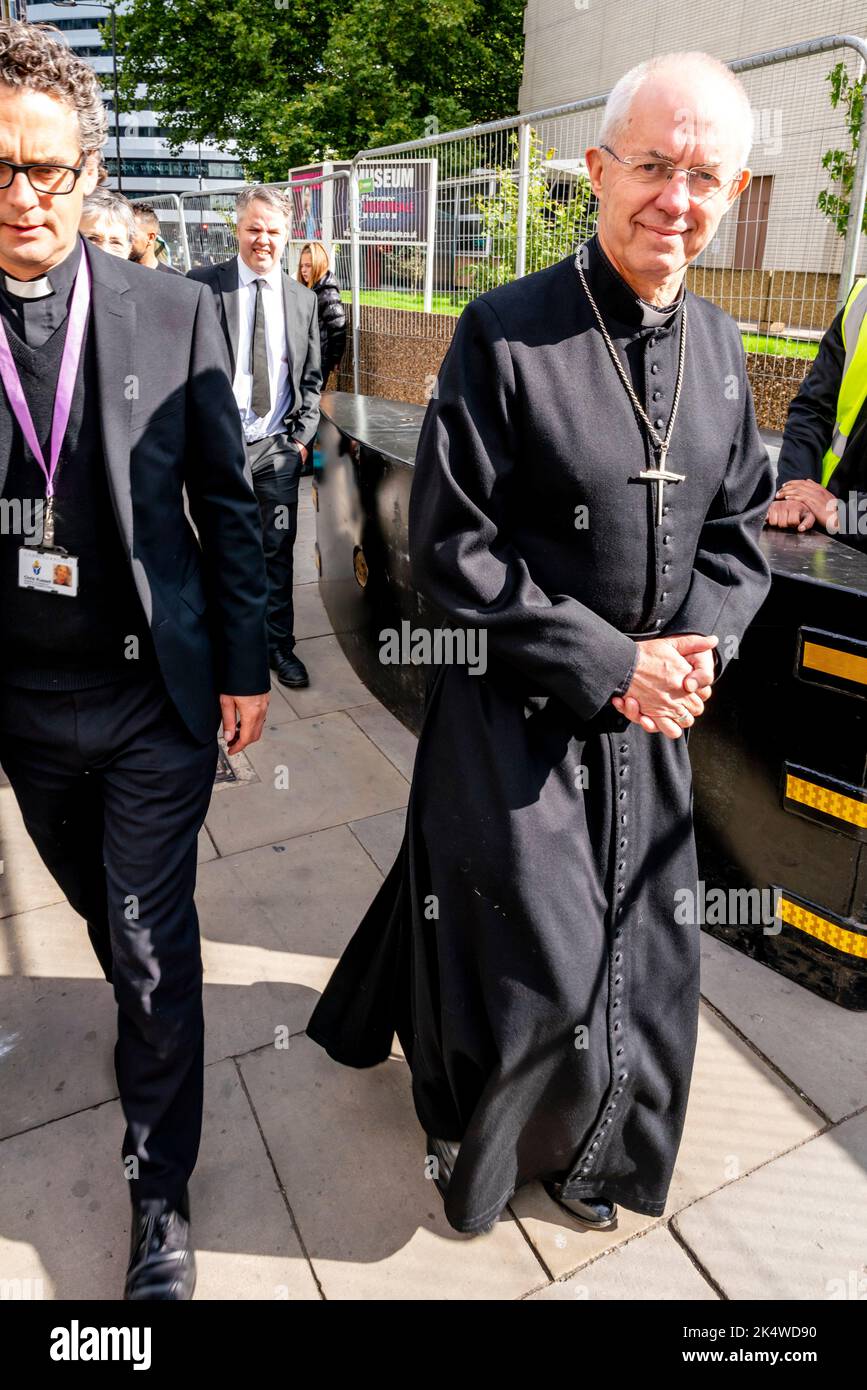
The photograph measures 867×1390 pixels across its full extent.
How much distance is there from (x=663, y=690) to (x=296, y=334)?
402cm

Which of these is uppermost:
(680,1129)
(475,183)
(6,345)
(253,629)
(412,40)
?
(412,40)

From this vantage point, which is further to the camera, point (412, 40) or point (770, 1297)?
point (412, 40)

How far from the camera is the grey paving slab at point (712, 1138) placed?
2154 mm

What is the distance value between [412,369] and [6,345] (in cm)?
702

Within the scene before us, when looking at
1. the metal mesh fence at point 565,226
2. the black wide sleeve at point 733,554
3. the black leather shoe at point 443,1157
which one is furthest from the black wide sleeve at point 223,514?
the metal mesh fence at point 565,226

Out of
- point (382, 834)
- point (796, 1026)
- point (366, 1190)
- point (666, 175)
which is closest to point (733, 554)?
point (666, 175)

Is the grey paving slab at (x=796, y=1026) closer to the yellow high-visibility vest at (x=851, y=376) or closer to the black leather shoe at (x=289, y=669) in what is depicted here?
the yellow high-visibility vest at (x=851, y=376)

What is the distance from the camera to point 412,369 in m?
8.46

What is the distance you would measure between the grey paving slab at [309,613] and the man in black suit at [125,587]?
3.72 m

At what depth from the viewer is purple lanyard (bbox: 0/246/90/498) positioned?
180cm

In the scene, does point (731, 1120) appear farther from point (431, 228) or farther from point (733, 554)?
point (431, 228)

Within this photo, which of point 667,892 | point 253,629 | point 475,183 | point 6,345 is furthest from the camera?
point 475,183
